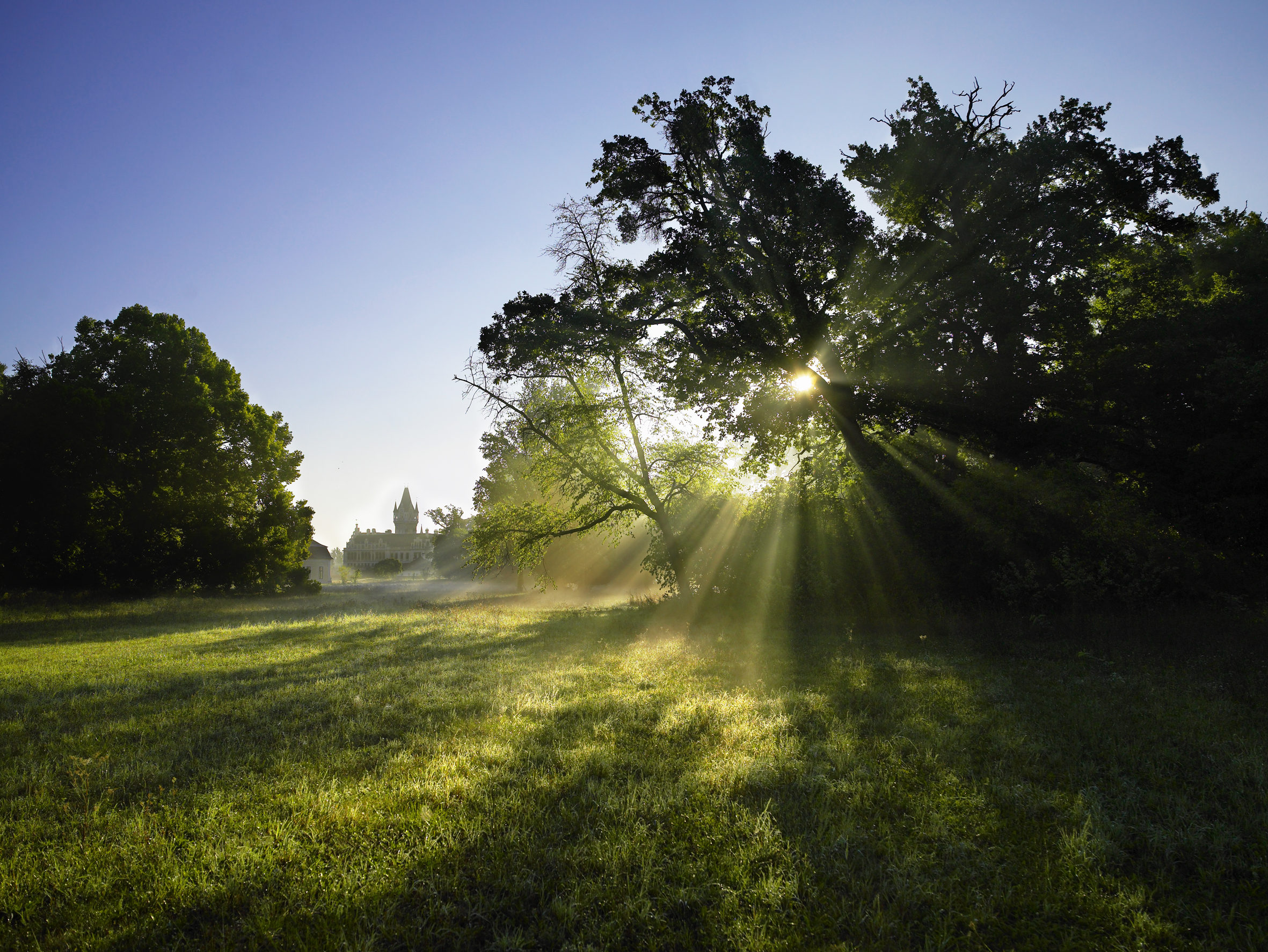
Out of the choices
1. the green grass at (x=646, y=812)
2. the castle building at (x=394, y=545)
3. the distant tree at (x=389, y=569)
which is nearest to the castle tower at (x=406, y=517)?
the castle building at (x=394, y=545)

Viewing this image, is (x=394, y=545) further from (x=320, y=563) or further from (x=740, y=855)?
(x=740, y=855)

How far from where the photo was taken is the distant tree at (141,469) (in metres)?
22.8

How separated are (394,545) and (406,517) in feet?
57.2

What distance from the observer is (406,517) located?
15812 centimetres

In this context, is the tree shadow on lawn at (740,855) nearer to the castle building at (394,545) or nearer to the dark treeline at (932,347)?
the dark treeline at (932,347)

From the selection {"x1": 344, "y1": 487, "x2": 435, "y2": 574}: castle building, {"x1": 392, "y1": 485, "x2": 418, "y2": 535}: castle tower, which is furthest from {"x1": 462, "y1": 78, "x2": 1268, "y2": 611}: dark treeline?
{"x1": 392, "y1": 485, "x2": 418, "y2": 535}: castle tower

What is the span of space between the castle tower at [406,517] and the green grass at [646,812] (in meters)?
158

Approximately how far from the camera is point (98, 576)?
85.4ft

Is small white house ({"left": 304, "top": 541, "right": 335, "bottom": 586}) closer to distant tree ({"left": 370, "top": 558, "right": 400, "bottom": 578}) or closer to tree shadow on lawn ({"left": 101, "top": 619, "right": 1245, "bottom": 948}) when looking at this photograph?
distant tree ({"left": 370, "top": 558, "right": 400, "bottom": 578})

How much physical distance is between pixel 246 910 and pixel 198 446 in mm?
32234

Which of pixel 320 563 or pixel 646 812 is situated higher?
pixel 646 812

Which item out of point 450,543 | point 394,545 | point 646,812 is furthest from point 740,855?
point 394,545

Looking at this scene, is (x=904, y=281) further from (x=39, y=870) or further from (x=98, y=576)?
(x=98, y=576)

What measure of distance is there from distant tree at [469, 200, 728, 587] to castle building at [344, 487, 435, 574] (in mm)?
113348
